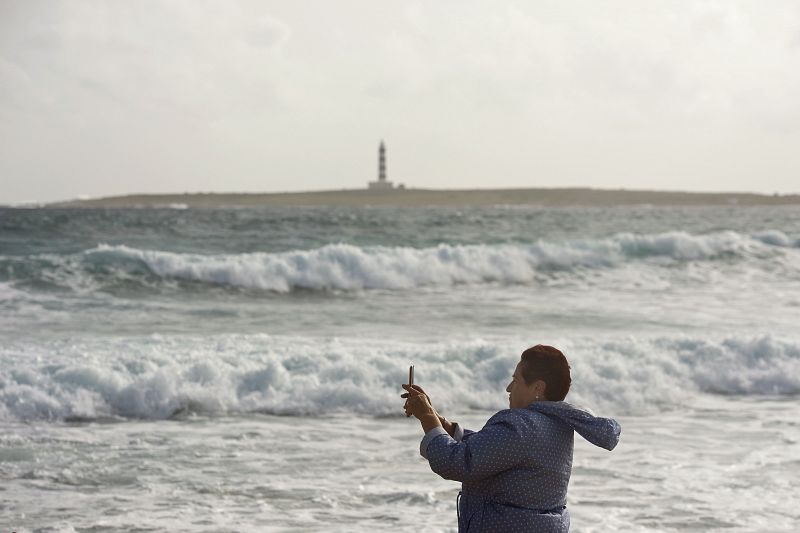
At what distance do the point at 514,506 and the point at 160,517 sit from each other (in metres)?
3.80

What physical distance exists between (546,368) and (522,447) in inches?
9.8

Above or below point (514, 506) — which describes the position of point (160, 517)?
below

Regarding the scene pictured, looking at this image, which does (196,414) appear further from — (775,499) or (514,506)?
(514,506)

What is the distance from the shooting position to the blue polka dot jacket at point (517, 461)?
10.6 ft

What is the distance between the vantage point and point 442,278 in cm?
2330

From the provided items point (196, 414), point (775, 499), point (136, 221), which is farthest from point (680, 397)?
point (136, 221)

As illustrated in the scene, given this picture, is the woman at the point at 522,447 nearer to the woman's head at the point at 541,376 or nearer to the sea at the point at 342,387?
the woman's head at the point at 541,376

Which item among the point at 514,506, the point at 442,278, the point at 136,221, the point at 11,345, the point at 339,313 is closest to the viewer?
the point at 514,506

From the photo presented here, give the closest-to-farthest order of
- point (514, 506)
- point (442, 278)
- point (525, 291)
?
point (514, 506) → point (525, 291) → point (442, 278)

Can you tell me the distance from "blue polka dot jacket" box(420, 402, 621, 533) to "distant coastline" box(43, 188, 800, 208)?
8916 cm

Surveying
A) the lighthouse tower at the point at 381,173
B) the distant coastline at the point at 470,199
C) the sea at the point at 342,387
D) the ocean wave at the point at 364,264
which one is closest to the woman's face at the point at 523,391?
the sea at the point at 342,387

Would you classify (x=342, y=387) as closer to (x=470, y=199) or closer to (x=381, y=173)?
(x=470, y=199)

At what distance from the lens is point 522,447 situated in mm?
3270

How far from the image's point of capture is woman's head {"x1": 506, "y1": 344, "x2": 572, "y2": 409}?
10.8 ft
